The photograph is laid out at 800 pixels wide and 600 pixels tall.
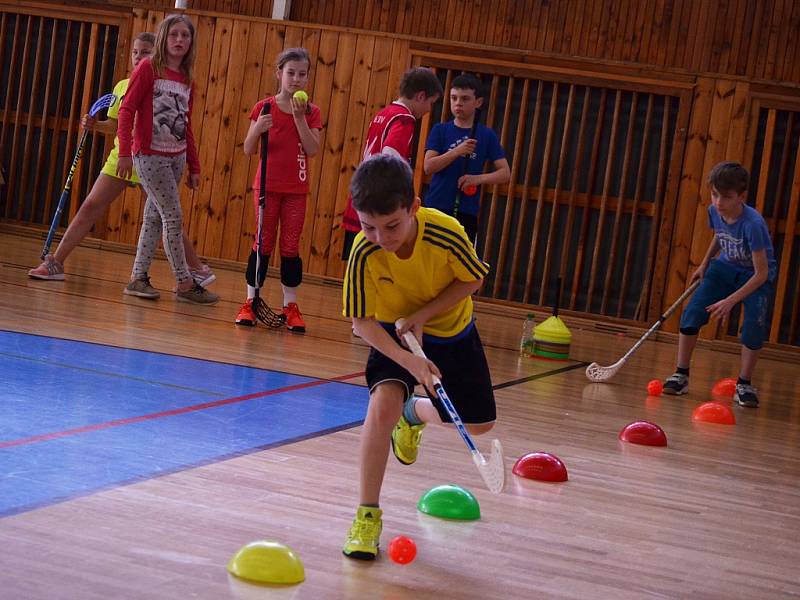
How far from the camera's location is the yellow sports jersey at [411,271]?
7.79 ft

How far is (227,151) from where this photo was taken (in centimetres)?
849

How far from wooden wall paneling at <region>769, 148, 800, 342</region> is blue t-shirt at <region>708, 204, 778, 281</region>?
273 centimetres

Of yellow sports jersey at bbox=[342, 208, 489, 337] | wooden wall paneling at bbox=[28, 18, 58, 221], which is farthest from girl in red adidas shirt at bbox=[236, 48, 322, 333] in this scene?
wooden wall paneling at bbox=[28, 18, 58, 221]

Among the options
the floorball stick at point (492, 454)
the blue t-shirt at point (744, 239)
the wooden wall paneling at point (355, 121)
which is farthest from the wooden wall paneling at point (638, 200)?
the floorball stick at point (492, 454)

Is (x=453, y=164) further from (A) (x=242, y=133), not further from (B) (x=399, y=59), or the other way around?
(A) (x=242, y=133)

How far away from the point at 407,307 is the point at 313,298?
15.9ft

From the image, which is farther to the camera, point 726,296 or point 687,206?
point 687,206

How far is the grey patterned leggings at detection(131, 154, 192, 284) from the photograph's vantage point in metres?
5.53

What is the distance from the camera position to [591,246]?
26.4 ft

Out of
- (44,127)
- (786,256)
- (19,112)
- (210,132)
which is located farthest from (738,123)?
(19,112)

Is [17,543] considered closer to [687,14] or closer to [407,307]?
[407,307]

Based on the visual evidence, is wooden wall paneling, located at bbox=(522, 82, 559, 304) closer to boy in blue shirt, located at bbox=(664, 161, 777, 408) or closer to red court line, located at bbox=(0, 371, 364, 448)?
boy in blue shirt, located at bbox=(664, 161, 777, 408)

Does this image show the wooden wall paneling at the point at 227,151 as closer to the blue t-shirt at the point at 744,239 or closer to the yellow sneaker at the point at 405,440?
the blue t-shirt at the point at 744,239

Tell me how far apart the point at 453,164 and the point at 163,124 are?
1469 millimetres
